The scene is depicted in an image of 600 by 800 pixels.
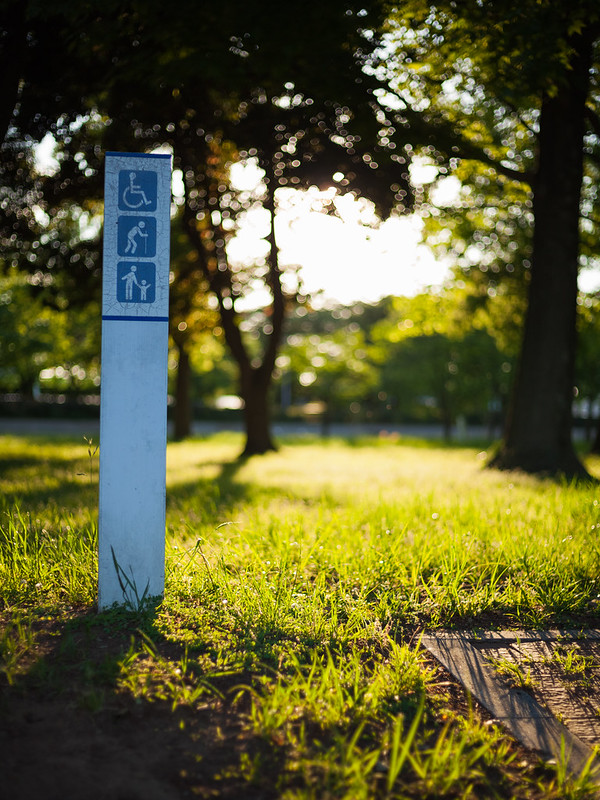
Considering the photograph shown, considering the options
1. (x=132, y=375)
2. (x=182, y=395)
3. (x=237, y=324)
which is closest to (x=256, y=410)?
(x=237, y=324)

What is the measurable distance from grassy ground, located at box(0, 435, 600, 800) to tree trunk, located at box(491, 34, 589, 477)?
388 cm

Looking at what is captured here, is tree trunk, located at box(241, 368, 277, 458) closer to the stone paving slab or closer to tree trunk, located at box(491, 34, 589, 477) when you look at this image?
tree trunk, located at box(491, 34, 589, 477)

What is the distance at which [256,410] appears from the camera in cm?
1700

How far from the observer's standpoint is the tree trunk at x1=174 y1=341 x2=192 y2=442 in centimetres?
2091

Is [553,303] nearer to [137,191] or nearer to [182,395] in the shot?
[137,191]

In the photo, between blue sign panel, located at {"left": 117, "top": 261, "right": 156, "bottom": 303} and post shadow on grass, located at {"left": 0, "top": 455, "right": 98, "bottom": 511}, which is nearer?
blue sign panel, located at {"left": 117, "top": 261, "right": 156, "bottom": 303}

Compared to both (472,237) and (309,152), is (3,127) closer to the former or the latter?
(309,152)

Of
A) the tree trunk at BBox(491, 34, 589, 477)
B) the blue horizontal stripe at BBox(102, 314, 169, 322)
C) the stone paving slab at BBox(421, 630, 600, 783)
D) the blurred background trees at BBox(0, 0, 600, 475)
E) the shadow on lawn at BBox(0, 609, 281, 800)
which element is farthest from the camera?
the tree trunk at BBox(491, 34, 589, 477)

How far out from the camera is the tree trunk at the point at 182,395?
20906 millimetres

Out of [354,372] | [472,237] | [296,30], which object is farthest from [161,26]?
[354,372]

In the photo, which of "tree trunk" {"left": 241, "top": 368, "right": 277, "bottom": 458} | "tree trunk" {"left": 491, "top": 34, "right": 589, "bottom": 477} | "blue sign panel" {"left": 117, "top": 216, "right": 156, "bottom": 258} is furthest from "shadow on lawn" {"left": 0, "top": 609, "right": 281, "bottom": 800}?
"tree trunk" {"left": 241, "top": 368, "right": 277, "bottom": 458}

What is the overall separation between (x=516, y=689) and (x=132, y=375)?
2547 mm

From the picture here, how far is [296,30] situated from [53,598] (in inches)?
223

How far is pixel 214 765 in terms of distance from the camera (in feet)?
7.47
